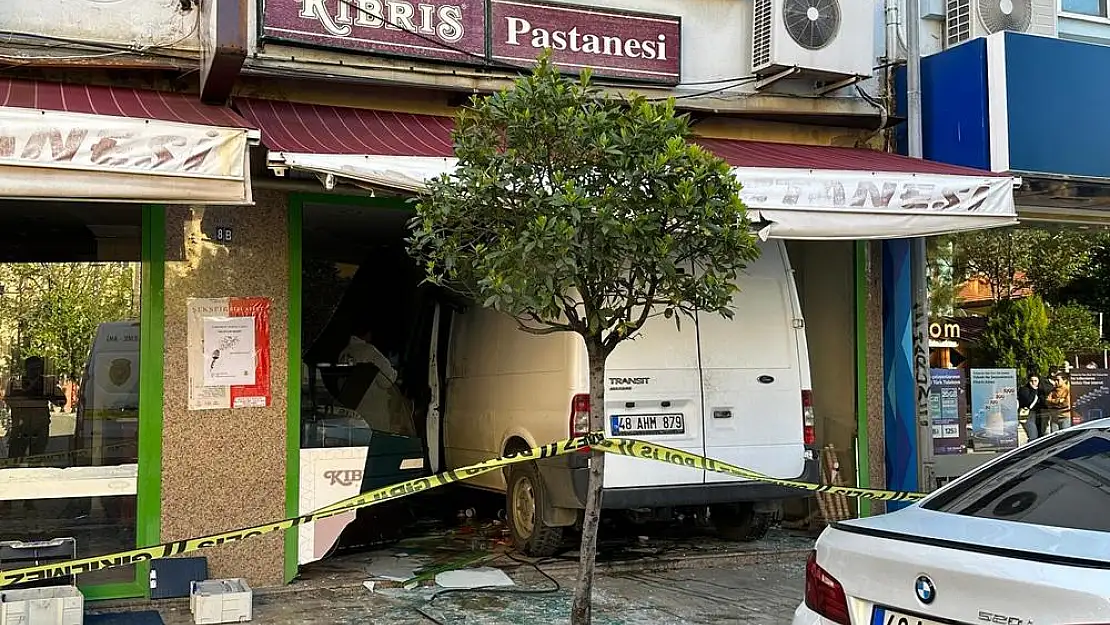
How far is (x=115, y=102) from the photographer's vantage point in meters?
6.62

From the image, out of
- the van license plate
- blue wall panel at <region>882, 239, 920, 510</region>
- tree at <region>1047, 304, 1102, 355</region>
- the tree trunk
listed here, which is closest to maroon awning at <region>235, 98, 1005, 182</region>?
blue wall panel at <region>882, 239, 920, 510</region>

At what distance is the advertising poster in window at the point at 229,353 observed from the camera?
7.23 meters

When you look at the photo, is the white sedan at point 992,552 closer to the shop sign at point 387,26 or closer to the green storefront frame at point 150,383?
the green storefront frame at point 150,383

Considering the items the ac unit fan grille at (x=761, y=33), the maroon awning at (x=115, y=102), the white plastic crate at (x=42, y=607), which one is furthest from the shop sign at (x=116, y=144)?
the ac unit fan grille at (x=761, y=33)

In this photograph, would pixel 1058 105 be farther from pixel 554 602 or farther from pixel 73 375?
pixel 73 375

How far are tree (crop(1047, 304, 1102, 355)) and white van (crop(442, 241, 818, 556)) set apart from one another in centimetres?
425

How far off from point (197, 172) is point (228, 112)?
103 cm

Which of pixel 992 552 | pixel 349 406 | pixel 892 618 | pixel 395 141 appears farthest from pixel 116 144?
pixel 992 552

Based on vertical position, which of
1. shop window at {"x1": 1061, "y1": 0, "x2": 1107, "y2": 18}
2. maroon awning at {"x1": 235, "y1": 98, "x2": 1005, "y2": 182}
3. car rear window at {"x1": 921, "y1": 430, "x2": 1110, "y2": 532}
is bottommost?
car rear window at {"x1": 921, "y1": 430, "x2": 1110, "y2": 532}

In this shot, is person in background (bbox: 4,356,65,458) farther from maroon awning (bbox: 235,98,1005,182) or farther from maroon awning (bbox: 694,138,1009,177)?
maroon awning (bbox: 694,138,1009,177)

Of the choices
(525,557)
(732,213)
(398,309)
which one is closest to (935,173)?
(732,213)

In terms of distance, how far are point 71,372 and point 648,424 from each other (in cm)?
390

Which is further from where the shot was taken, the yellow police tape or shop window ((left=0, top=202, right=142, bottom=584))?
shop window ((left=0, top=202, right=142, bottom=584))

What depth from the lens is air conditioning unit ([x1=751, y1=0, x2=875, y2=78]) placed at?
8.55 metres
